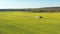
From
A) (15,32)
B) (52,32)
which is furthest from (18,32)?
(52,32)

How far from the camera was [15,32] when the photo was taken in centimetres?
1202

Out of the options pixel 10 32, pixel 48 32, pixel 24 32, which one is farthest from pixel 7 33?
pixel 48 32

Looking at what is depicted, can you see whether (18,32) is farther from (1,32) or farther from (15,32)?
(1,32)

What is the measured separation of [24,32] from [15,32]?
716mm

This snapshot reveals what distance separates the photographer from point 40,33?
1180 centimetres

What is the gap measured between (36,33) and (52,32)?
1344mm

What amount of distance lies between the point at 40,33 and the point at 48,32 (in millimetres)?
741

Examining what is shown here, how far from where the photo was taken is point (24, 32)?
12.2 m

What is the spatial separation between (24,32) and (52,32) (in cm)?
221

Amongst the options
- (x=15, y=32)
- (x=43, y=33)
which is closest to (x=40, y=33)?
(x=43, y=33)

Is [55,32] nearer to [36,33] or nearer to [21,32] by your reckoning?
[36,33]

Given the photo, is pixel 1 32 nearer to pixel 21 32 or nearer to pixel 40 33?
pixel 21 32

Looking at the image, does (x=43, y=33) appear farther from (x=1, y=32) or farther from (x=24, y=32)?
(x=1, y=32)

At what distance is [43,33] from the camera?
11781 millimetres
